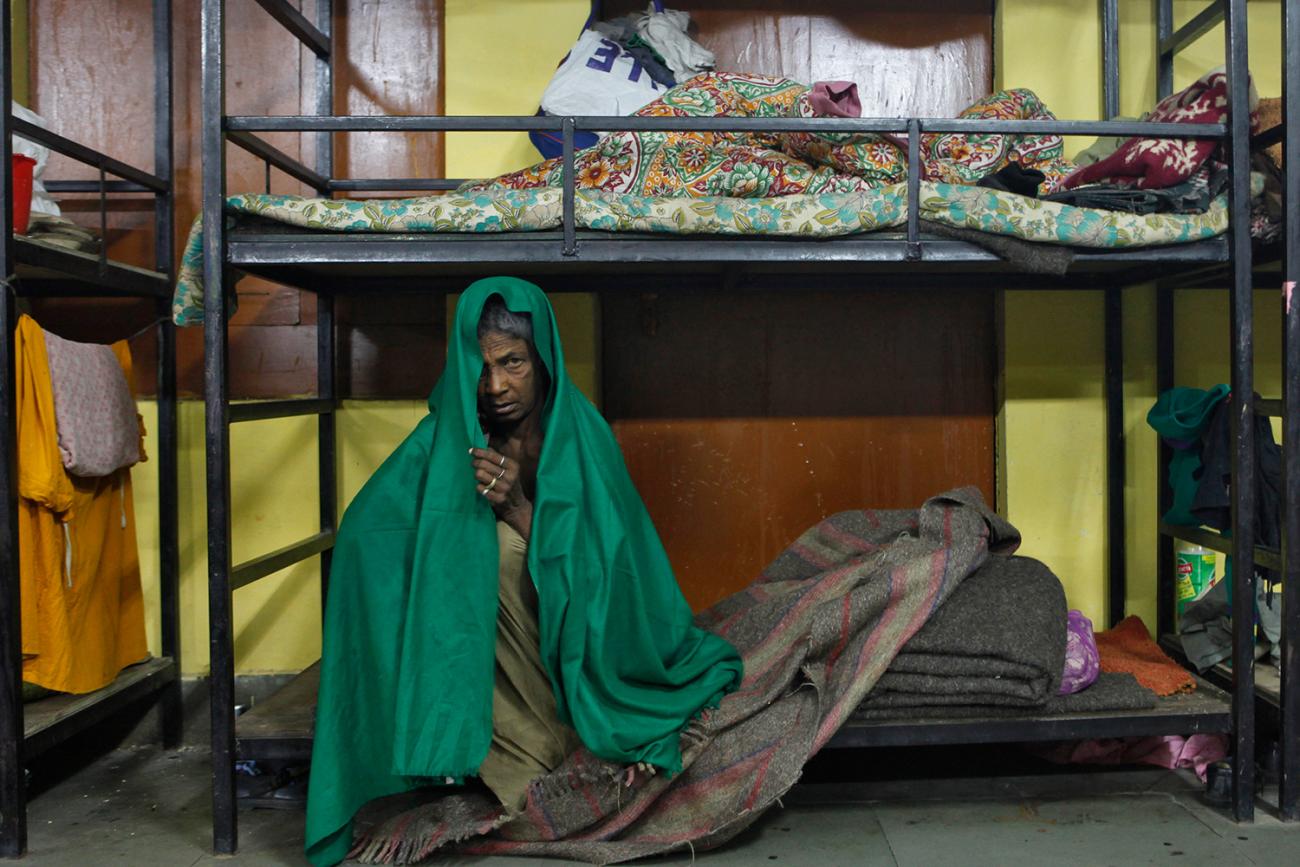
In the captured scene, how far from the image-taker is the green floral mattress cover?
101 inches

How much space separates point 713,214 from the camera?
256 centimetres

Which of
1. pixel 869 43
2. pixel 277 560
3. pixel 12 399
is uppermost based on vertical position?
pixel 869 43

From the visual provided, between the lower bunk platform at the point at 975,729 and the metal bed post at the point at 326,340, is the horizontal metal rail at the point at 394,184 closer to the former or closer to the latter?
the metal bed post at the point at 326,340

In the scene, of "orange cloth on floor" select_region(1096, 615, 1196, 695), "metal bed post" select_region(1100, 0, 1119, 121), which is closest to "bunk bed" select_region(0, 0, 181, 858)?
"orange cloth on floor" select_region(1096, 615, 1196, 695)

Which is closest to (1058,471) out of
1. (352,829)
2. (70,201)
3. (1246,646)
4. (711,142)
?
Result: (1246,646)

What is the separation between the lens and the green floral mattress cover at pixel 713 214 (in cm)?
256

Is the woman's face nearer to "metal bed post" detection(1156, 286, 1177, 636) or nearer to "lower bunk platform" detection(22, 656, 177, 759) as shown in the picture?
"lower bunk platform" detection(22, 656, 177, 759)

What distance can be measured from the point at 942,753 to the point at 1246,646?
0.94m

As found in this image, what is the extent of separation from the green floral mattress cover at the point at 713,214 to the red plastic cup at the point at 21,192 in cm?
55

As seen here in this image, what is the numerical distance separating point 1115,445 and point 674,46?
1954 millimetres

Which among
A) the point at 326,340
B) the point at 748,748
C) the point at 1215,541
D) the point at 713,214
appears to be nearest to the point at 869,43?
the point at 713,214

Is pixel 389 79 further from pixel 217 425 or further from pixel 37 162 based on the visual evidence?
pixel 217 425

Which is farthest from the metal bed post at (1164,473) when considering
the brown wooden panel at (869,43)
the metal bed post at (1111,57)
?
the brown wooden panel at (869,43)

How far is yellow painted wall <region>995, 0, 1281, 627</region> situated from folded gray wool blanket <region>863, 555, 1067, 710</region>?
899mm
